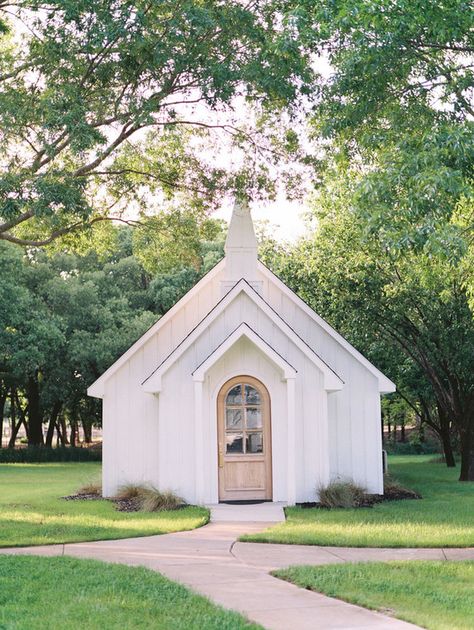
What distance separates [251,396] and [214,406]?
85 centimetres

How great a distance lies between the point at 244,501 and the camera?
1666 cm

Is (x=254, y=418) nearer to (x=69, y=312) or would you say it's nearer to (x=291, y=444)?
(x=291, y=444)

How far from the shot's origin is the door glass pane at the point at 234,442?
1698 cm

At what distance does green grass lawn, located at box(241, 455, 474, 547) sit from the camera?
1133 centimetres

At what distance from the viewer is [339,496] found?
52.6 feet

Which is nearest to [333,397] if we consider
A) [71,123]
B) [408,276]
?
[408,276]

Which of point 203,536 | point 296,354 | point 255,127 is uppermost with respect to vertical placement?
point 255,127

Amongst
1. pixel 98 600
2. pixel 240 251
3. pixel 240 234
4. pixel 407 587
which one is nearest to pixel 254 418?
pixel 240 251

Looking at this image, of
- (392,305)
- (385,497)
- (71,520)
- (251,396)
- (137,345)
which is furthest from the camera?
(392,305)

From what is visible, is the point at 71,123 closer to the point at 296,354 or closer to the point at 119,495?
the point at 296,354

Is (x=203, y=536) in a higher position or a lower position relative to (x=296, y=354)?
lower

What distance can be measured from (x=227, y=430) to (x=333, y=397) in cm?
272

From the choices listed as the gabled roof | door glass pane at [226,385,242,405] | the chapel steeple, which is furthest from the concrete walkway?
the chapel steeple

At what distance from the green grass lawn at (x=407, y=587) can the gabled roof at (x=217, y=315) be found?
7391 mm
